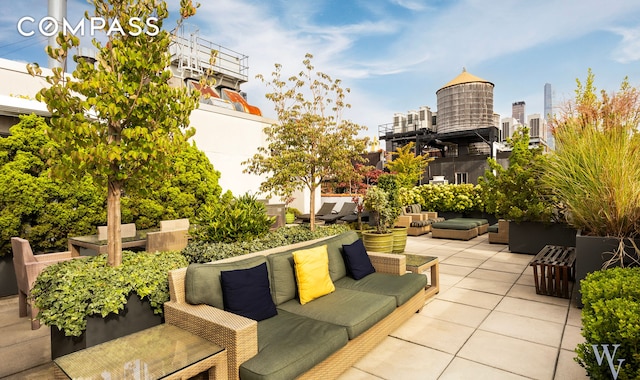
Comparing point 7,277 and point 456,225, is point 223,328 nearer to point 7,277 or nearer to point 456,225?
point 7,277

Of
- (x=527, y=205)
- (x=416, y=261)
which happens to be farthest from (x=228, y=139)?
(x=527, y=205)

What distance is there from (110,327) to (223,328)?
1098 mm

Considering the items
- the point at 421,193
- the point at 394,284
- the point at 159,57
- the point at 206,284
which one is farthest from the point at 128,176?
the point at 421,193

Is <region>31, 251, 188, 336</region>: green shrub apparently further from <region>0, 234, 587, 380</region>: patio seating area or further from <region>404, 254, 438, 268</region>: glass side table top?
<region>404, 254, 438, 268</region>: glass side table top

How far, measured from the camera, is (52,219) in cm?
530

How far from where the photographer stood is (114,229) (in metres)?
3.12

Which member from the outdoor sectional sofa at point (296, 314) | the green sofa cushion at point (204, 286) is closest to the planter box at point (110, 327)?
the outdoor sectional sofa at point (296, 314)

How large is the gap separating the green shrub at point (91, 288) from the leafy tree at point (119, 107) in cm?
27

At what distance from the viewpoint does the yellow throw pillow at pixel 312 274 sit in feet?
10.4

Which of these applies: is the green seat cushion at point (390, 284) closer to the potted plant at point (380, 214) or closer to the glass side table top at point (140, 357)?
the potted plant at point (380, 214)

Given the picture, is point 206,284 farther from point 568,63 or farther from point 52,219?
point 568,63

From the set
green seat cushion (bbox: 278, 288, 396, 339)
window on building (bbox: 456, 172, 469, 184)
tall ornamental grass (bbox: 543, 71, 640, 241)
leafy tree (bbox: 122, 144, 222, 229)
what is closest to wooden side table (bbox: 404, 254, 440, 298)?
green seat cushion (bbox: 278, 288, 396, 339)

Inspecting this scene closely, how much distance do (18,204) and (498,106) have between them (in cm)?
3114

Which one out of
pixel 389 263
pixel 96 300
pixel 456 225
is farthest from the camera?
pixel 456 225
